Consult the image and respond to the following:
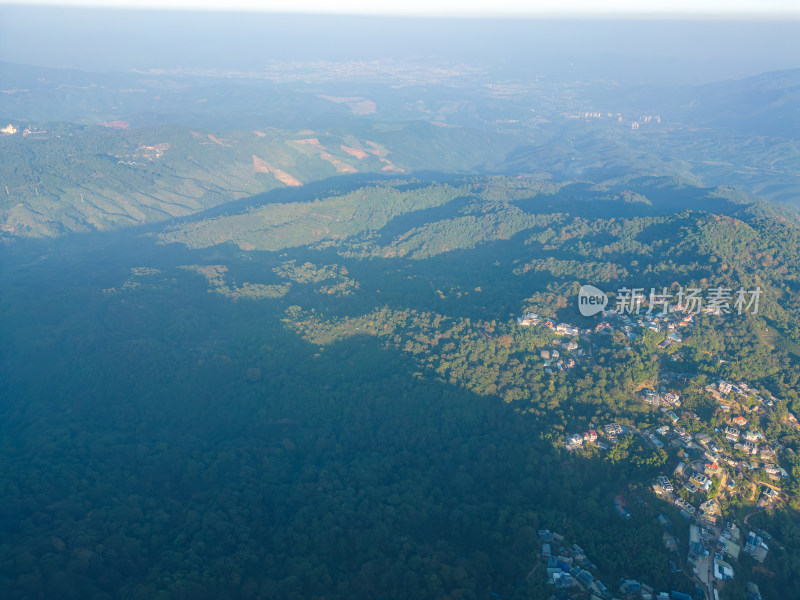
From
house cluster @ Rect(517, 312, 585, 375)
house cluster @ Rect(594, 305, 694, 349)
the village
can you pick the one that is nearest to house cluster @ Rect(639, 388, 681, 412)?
the village

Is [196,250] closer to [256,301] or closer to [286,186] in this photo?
[256,301]

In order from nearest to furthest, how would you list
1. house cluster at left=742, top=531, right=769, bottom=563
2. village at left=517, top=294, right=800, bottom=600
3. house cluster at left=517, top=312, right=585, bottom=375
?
village at left=517, top=294, right=800, bottom=600, house cluster at left=742, top=531, right=769, bottom=563, house cluster at left=517, top=312, right=585, bottom=375

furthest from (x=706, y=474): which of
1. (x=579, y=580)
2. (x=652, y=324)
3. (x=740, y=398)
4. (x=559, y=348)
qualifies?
(x=652, y=324)

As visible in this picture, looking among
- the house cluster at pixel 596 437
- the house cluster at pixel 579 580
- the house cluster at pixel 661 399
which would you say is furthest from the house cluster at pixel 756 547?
the house cluster at pixel 661 399

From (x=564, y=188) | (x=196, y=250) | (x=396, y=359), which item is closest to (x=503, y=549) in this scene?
(x=396, y=359)

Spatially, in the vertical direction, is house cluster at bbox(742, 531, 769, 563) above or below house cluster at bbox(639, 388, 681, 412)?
below

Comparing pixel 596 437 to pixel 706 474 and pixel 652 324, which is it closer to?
pixel 706 474

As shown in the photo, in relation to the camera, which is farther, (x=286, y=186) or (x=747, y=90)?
(x=747, y=90)

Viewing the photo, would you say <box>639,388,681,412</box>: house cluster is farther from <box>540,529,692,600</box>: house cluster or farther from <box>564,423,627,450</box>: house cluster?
<box>540,529,692,600</box>: house cluster

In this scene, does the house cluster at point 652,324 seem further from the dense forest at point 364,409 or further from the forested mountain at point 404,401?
the dense forest at point 364,409
